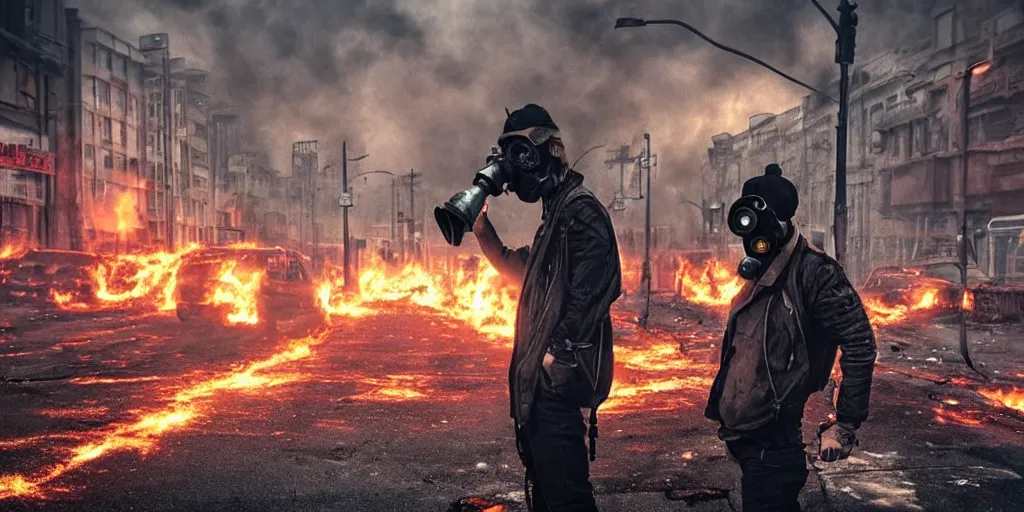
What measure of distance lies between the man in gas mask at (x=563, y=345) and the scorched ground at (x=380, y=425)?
1.97m

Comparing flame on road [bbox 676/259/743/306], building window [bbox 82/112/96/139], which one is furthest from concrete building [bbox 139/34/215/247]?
flame on road [bbox 676/259/743/306]

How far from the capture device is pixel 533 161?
3.16 meters

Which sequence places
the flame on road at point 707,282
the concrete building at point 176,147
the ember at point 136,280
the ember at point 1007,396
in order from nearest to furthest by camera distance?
the ember at point 1007,396 → the ember at point 136,280 → the flame on road at point 707,282 → the concrete building at point 176,147

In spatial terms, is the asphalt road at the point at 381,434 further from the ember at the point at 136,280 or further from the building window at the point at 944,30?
the building window at the point at 944,30

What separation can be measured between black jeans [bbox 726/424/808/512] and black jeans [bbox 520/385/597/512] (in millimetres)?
708

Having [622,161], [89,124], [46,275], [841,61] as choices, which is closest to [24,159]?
[46,275]

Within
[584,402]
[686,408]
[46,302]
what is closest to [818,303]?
[584,402]

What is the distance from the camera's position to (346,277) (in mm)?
30688

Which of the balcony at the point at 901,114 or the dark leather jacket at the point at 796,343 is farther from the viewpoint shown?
the balcony at the point at 901,114

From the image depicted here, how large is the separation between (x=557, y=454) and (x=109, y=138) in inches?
1835

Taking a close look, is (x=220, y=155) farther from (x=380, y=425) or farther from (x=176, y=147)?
(x=380, y=425)

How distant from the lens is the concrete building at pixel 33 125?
29.1 metres

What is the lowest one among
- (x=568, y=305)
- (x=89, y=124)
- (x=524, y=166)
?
(x=568, y=305)

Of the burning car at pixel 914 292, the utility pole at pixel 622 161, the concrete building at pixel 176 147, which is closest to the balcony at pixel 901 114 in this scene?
the burning car at pixel 914 292
